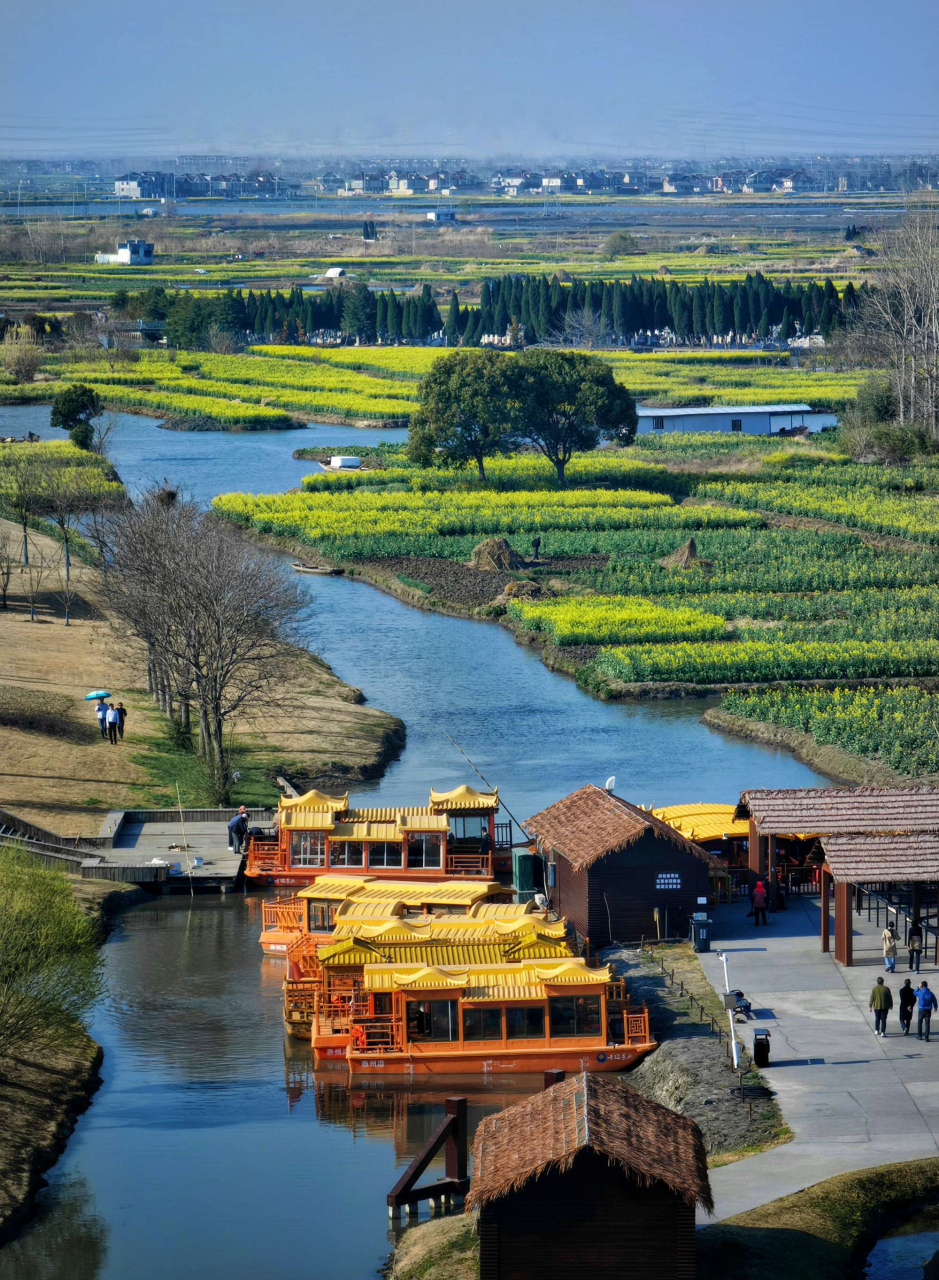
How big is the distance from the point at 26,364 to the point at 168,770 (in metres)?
90.8

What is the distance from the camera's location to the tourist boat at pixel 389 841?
36.5m

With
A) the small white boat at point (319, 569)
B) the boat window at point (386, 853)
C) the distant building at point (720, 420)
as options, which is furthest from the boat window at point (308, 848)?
the distant building at point (720, 420)

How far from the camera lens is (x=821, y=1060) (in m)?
26.7

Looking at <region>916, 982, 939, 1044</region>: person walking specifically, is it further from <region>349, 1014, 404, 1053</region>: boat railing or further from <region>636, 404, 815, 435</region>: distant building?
<region>636, 404, 815, 435</region>: distant building

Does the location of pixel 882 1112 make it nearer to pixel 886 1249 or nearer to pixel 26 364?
pixel 886 1249

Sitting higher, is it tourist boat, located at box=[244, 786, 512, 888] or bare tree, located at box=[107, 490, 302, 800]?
bare tree, located at box=[107, 490, 302, 800]

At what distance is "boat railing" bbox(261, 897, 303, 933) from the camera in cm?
3388

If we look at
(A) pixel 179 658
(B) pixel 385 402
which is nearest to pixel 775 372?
(B) pixel 385 402

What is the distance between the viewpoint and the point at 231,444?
110 m

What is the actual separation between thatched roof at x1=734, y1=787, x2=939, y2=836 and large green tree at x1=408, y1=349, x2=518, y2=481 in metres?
56.6

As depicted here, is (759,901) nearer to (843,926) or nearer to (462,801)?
(843,926)

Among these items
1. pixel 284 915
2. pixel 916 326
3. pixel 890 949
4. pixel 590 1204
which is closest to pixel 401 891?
pixel 284 915

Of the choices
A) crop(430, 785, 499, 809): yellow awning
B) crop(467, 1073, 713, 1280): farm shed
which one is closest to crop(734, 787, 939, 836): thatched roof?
crop(430, 785, 499, 809): yellow awning

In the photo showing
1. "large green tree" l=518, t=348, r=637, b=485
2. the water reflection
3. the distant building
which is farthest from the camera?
the distant building
